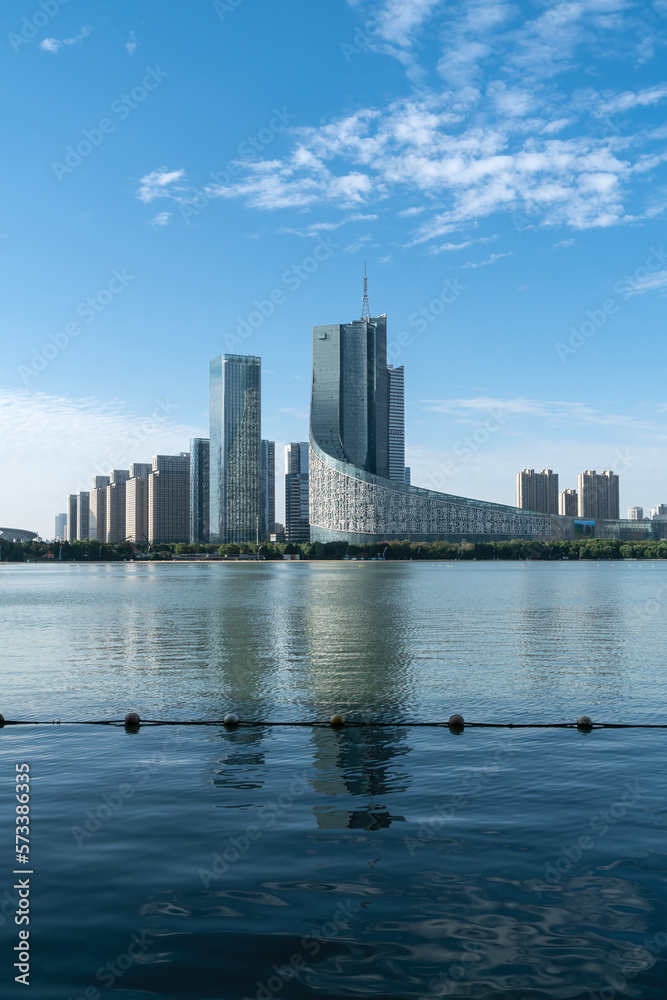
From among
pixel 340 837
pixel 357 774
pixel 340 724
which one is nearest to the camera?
pixel 340 837

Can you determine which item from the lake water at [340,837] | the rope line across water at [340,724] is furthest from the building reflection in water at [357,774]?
the rope line across water at [340,724]

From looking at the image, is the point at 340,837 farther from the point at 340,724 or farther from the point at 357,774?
the point at 340,724

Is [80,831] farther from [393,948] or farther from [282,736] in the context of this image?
[282,736]

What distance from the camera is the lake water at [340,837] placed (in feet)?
25.3

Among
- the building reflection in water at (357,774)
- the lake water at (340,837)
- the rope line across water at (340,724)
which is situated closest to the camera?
the lake water at (340,837)

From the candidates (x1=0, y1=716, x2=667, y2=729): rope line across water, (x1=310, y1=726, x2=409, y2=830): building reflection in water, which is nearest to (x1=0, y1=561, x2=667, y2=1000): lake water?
(x1=310, y1=726, x2=409, y2=830): building reflection in water

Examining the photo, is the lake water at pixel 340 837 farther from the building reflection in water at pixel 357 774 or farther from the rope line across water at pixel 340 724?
the rope line across water at pixel 340 724

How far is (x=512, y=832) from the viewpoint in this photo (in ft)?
36.8

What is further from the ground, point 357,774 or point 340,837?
point 340,837

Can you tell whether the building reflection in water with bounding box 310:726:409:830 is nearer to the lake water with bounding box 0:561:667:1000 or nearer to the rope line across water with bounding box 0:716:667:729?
the lake water with bounding box 0:561:667:1000

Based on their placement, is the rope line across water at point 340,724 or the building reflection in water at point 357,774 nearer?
the building reflection in water at point 357,774

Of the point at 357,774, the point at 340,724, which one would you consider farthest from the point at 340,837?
the point at 340,724

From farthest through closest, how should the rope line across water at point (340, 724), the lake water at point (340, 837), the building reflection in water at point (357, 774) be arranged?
the rope line across water at point (340, 724) → the building reflection in water at point (357, 774) → the lake water at point (340, 837)

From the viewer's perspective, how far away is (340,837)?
11.0 meters
